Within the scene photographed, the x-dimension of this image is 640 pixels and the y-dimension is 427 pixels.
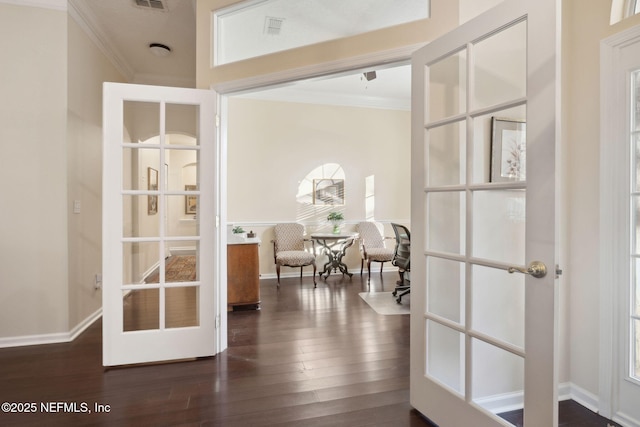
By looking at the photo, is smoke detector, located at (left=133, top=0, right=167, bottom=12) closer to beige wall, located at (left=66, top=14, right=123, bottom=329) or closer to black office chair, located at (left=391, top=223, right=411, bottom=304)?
beige wall, located at (left=66, top=14, right=123, bottom=329)

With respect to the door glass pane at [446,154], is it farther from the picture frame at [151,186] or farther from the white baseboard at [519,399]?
the picture frame at [151,186]

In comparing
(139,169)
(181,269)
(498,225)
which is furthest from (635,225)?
(181,269)

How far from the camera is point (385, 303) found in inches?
174

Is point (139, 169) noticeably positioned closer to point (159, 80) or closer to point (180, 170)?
point (159, 80)

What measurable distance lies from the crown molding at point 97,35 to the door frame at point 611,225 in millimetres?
4298

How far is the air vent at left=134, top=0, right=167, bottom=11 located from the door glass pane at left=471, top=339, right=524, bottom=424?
3904mm

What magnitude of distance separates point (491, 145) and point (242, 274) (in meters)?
3.23

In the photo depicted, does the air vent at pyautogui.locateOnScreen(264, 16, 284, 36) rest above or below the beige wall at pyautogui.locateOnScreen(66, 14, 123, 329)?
above

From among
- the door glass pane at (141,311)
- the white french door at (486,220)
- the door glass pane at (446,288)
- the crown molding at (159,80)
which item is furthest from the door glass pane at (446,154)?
the crown molding at (159,80)

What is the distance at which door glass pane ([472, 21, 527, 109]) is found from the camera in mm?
1642

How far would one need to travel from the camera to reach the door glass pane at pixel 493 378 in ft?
5.71

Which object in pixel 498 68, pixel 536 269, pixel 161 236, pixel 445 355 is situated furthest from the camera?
pixel 161 236

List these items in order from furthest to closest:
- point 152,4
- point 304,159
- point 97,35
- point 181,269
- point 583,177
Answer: point 304,159
point 181,269
point 97,35
point 152,4
point 583,177

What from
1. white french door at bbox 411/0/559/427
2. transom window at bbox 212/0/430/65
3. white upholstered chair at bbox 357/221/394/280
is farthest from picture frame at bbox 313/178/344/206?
white french door at bbox 411/0/559/427
